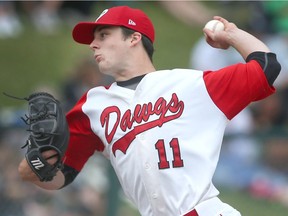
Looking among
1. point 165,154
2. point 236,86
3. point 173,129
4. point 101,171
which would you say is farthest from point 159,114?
point 101,171

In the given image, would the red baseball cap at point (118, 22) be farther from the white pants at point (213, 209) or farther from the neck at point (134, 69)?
the white pants at point (213, 209)

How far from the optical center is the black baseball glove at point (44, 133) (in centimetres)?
482

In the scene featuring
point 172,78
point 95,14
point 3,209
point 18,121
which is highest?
point 172,78

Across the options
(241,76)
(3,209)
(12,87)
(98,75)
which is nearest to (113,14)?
(241,76)

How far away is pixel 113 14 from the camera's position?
5.03 metres

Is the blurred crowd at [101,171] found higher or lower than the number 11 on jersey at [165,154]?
lower

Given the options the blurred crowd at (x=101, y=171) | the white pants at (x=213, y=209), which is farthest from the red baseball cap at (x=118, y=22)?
the blurred crowd at (x=101, y=171)

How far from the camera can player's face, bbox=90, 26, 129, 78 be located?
4.99m

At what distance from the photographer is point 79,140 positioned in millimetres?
5164

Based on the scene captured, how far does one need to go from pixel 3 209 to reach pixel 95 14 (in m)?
3.03

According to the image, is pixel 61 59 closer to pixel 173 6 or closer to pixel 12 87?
pixel 12 87

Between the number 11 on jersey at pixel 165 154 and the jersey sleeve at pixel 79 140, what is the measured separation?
19.7 inches

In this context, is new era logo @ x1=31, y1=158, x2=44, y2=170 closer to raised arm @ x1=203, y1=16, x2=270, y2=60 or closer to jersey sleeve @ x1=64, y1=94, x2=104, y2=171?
jersey sleeve @ x1=64, y1=94, x2=104, y2=171

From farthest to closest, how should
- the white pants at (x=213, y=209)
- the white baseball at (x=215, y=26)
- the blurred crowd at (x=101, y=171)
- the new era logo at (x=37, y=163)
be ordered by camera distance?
the blurred crowd at (x=101, y=171) → the white baseball at (x=215, y=26) → the new era logo at (x=37, y=163) → the white pants at (x=213, y=209)
